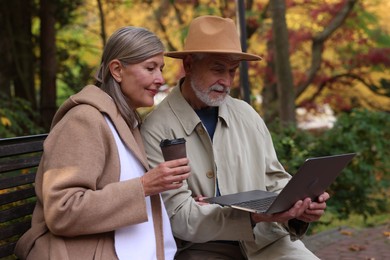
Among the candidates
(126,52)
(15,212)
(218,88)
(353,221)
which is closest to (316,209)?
(218,88)

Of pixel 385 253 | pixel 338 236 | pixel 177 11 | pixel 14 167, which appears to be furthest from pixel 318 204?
pixel 177 11

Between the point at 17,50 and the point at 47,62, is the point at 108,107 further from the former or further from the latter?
the point at 17,50

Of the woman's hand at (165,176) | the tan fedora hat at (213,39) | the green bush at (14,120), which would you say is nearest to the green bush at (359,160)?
the green bush at (14,120)

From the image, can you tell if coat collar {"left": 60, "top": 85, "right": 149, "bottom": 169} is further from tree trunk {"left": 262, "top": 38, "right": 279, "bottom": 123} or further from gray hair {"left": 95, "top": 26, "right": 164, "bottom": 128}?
tree trunk {"left": 262, "top": 38, "right": 279, "bottom": 123}

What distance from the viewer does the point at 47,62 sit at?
29.6 feet

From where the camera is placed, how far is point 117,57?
2869 mm

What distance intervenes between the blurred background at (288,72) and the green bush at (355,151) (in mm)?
12

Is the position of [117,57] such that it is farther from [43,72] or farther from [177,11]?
[177,11]

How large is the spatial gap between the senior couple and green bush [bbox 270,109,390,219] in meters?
4.05

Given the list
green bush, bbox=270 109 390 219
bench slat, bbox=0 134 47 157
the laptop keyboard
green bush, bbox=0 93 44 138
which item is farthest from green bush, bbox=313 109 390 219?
bench slat, bbox=0 134 47 157

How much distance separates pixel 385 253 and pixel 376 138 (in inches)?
88.3

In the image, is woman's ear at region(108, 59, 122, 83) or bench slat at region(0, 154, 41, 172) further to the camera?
bench slat at region(0, 154, 41, 172)

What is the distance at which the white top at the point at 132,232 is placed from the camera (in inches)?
106

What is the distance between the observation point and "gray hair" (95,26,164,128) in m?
2.86
